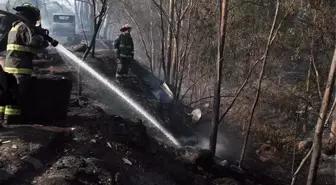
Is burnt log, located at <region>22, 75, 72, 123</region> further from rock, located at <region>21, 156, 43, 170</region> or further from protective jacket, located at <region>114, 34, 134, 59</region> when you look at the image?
protective jacket, located at <region>114, 34, 134, 59</region>

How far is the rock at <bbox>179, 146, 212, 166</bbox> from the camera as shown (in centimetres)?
636

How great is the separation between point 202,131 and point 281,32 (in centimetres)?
514

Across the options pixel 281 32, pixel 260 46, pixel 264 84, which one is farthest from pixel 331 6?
pixel 264 84

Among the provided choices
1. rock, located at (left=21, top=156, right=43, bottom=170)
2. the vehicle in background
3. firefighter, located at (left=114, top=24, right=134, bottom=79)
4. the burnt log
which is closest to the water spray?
firefighter, located at (left=114, top=24, right=134, bottom=79)

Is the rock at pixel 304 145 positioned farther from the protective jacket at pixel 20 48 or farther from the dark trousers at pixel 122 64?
the protective jacket at pixel 20 48

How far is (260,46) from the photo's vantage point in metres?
13.6

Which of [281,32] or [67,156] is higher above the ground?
[281,32]

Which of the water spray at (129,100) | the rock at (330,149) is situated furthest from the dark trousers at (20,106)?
the rock at (330,149)

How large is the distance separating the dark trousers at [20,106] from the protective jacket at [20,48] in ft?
0.37

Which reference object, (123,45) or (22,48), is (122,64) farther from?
(22,48)

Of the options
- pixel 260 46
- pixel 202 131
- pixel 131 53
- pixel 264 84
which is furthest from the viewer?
pixel 264 84

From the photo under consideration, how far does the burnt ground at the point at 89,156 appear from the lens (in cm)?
382

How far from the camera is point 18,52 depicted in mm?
5047

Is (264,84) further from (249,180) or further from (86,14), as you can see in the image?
(86,14)
